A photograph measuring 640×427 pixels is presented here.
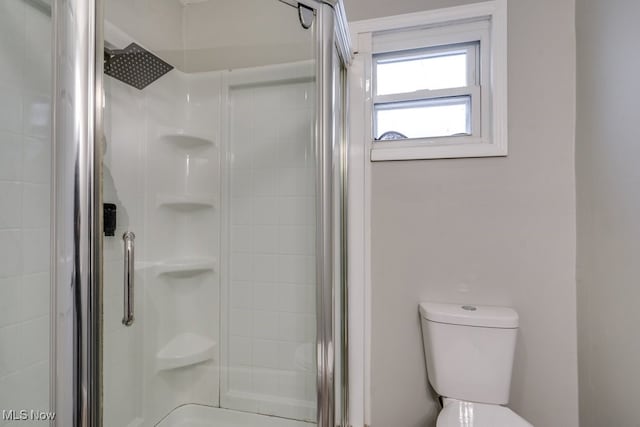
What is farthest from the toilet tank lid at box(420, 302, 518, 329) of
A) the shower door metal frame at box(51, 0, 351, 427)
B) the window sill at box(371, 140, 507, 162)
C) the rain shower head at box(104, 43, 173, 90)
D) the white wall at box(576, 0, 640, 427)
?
the rain shower head at box(104, 43, 173, 90)

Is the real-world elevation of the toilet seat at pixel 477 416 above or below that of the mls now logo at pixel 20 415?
below

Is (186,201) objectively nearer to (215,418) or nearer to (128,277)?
(128,277)

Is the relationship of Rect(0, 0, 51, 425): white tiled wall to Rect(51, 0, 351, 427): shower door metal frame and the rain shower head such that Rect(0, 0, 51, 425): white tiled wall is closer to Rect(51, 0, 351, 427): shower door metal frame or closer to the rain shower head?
the rain shower head

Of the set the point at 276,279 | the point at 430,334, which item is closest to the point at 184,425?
the point at 276,279

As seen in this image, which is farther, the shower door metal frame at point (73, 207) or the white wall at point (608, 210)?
the white wall at point (608, 210)

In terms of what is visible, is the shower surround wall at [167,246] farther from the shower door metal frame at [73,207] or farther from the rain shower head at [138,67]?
the shower door metal frame at [73,207]

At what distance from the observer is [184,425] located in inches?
51.8

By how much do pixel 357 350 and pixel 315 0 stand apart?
1270 millimetres

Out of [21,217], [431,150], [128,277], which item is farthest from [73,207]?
[431,150]

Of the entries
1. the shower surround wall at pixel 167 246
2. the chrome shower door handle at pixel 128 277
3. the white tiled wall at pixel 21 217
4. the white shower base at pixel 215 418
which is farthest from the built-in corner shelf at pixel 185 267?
the white shower base at pixel 215 418

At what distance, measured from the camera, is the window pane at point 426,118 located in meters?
1.32

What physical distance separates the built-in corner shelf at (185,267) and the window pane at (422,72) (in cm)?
109

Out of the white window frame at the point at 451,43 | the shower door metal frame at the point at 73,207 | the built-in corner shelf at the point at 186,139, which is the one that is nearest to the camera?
the shower door metal frame at the point at 73,207

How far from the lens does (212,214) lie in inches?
54.7
